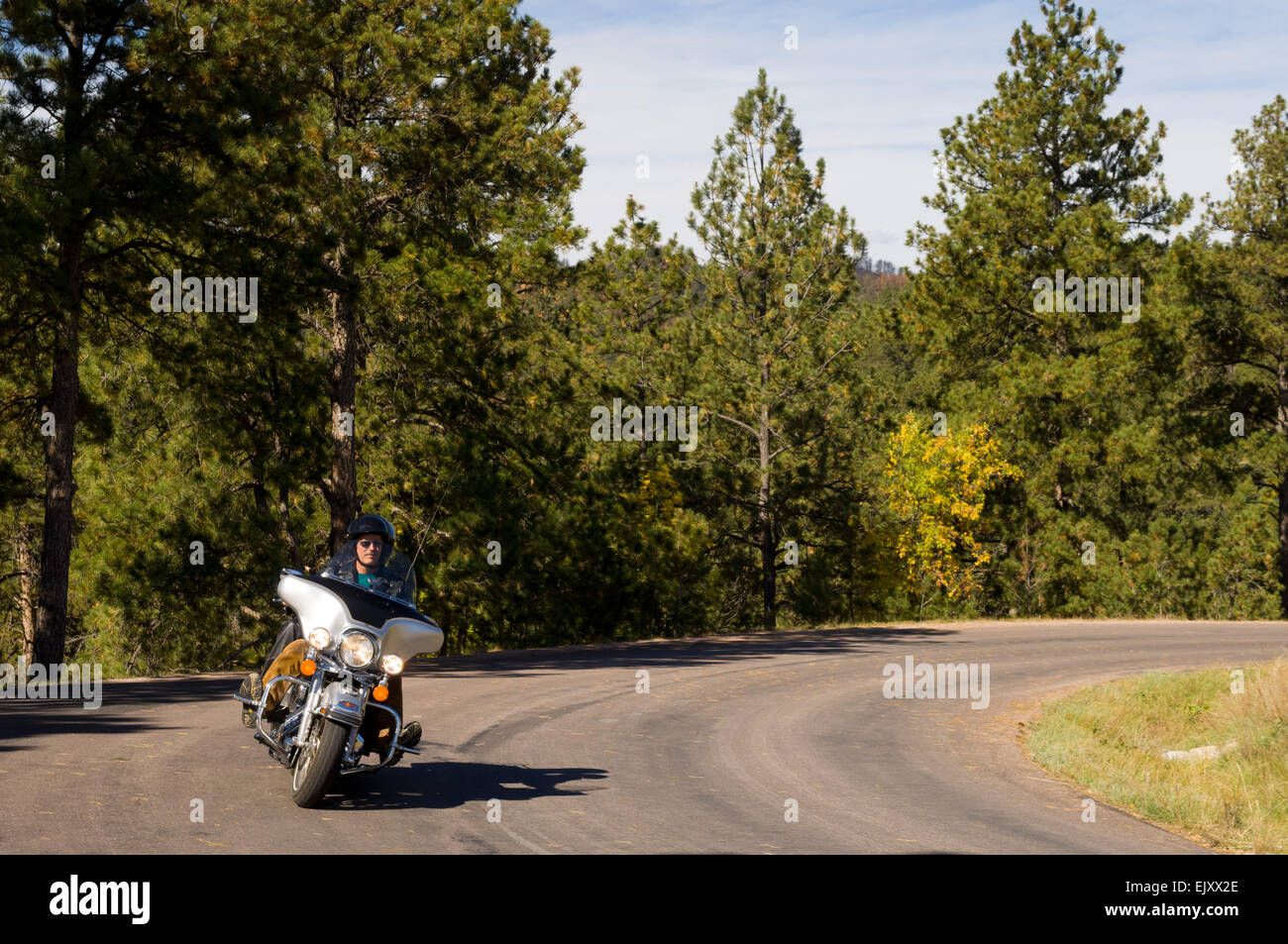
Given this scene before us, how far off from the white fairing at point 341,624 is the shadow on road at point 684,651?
9596mm

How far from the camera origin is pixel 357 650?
7637 mm

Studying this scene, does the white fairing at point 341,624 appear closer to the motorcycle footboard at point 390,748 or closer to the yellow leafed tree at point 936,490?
the motorcycle footboard at point 390,748

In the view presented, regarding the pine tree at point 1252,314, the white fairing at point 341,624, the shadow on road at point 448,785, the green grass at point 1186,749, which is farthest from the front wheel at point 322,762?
the pine tree at point 1252,314

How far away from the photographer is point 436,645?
8078 millimetres

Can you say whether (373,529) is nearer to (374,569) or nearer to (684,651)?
(374,569)

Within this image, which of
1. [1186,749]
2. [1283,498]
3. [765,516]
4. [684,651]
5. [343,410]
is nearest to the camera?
[1186,749]

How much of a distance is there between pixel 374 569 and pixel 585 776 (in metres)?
2.50

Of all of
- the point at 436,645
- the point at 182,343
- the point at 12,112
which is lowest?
the point at 436,645

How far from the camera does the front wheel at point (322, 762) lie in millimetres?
7609

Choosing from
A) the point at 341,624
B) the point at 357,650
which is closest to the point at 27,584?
the point at 341,624

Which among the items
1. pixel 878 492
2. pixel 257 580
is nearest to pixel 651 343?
pixel 878 492

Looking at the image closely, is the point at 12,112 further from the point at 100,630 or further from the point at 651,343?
the point at 651,343

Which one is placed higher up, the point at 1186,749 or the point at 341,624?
the point at 341,624
